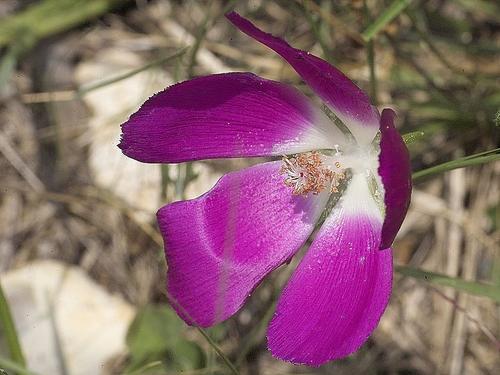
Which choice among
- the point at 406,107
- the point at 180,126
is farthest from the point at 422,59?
the point at 180,126

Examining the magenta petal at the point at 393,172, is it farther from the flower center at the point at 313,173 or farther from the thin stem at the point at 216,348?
the thin stem at the point at 216,348

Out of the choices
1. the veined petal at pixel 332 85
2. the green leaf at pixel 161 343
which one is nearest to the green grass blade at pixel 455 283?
the veined petal at pixel 332 85

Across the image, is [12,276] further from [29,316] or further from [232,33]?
[232,33]

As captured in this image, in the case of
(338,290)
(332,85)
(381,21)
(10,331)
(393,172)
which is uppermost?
(381,21)

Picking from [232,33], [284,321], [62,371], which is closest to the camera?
[284,321]

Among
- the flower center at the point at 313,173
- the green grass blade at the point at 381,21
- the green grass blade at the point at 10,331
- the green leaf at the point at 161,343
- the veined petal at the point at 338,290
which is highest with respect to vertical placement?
the green grass blade at the point at 381,21

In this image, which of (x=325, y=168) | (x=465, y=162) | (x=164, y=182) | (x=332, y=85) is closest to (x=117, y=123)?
(x=164, y=182)

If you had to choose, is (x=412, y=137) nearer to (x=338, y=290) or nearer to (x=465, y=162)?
(x=465, y=162)
